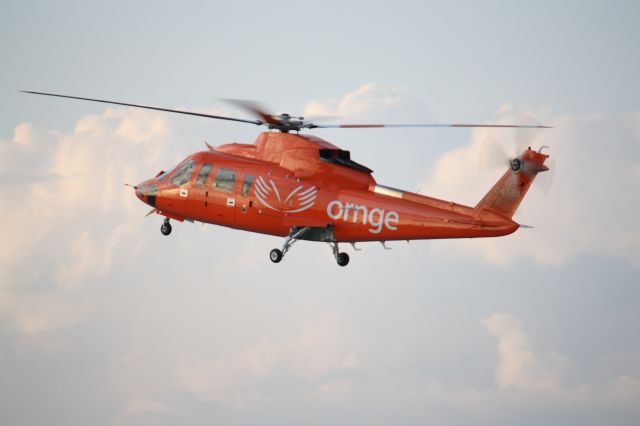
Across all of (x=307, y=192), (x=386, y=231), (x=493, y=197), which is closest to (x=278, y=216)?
(x=307, y=192)

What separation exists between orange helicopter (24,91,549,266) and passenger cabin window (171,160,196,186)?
0.16 feet

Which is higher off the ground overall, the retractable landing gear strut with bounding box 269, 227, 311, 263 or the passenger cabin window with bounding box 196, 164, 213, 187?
the passenger cabin window with bounding box 196, 164, 213, 187

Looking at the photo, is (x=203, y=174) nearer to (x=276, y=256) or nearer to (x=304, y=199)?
(x=304, y=199)

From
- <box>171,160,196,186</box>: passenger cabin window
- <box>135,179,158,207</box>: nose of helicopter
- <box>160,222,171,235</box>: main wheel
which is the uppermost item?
<box>171,160,196,186</box>: passenger cabin window

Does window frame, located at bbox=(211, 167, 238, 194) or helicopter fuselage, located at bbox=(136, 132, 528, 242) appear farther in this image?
window frame, located at bbox=(211, 167, 238, 194)

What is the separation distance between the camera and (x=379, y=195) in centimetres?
5259

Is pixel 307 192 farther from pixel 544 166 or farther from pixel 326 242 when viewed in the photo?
pixel 544 166

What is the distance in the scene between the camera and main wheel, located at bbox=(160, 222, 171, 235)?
61.3 m

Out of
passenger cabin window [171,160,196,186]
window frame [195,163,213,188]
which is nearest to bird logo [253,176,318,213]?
window frame [195,163,213,188]

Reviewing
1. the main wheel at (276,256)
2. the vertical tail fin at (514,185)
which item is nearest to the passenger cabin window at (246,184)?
the main wheel at (276,256)

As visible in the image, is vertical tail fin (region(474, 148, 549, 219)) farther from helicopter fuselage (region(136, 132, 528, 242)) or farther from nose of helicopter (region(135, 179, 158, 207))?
nose of helicopter (region(135, 179, 158, 207))

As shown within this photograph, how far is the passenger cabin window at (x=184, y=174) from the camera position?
58.8 m

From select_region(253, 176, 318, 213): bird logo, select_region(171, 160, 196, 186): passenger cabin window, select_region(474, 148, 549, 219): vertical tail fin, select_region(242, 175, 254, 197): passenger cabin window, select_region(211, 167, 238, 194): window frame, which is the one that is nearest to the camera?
select_region(474, 148, 549, 219): vertical tail fin

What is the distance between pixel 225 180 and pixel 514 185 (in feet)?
48.6
